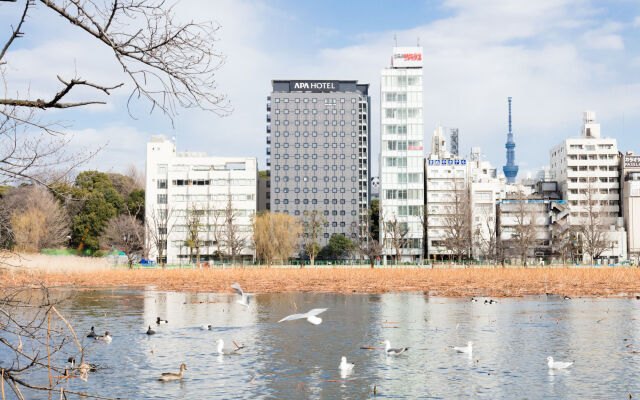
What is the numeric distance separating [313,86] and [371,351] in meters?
144

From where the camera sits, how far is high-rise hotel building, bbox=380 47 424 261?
442 feet

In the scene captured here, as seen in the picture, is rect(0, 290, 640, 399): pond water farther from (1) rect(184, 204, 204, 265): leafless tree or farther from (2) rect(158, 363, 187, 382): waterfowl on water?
(1) rect(184, 204, 204, 265): leafless tree

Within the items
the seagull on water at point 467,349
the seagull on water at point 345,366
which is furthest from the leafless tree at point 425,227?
the seagull on water at point 345,366

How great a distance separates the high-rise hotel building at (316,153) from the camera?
152 m

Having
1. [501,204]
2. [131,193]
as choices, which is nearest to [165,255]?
[131,193]

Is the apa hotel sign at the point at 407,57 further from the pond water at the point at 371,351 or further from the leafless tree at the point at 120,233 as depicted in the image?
the pond water at the point at 371,351

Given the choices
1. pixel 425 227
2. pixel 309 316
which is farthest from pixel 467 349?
pixel 425 227

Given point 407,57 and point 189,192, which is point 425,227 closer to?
point 407,57

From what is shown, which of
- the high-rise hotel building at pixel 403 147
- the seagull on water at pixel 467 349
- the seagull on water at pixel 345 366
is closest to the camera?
the seagull on water at pixel 345 366

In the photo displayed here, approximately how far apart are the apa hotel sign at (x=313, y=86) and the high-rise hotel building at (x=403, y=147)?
24.5m

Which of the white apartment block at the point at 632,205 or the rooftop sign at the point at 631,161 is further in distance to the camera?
the rooftop sign at the point at 631,161

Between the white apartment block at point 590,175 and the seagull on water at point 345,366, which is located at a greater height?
the white apartment block at point 590,175

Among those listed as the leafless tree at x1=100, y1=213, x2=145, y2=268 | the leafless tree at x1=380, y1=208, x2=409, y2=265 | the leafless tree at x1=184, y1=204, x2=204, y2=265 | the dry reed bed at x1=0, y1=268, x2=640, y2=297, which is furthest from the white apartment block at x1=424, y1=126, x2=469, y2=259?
the dry reed bed at x1=0, y1=268, x2=640, y2=297

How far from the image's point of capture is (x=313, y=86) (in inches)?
6280
